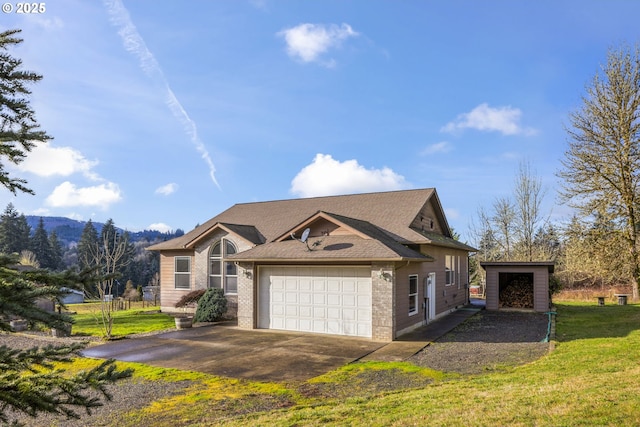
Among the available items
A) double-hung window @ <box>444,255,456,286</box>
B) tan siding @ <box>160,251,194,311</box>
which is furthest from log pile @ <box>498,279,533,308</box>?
tan siding @ <box>160,251,194,311</box>

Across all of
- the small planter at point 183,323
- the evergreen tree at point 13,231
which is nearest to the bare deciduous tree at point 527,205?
the small planter at point 183,323

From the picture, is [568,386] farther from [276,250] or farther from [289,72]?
[289,72]

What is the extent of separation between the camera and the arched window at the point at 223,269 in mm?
20156

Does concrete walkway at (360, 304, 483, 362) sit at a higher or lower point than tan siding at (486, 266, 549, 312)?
lower

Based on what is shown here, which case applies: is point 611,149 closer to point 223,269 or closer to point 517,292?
point 517,292

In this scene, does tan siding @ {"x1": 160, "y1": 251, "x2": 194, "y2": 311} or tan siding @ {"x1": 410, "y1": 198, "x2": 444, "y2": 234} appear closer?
tan siding @ {"x1": 410, "y1": 198, "x2": 444, "y2": 234}

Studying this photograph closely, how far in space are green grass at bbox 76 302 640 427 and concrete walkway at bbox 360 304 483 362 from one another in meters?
0.91

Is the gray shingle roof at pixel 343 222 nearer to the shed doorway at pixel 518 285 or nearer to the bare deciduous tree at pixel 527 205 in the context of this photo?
the shed doorway at pixel 518 285

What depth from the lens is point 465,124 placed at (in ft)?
66.3

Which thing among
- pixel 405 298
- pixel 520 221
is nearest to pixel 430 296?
pixel 405 298

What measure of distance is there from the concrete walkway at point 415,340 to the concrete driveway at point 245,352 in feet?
1.32

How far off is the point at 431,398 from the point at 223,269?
14.7m

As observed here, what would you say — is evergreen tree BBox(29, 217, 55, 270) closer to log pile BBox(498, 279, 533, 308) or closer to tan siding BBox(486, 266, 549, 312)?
log pile BBox(498, 279, 533, 308)

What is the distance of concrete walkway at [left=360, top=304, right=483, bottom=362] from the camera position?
11508mm
